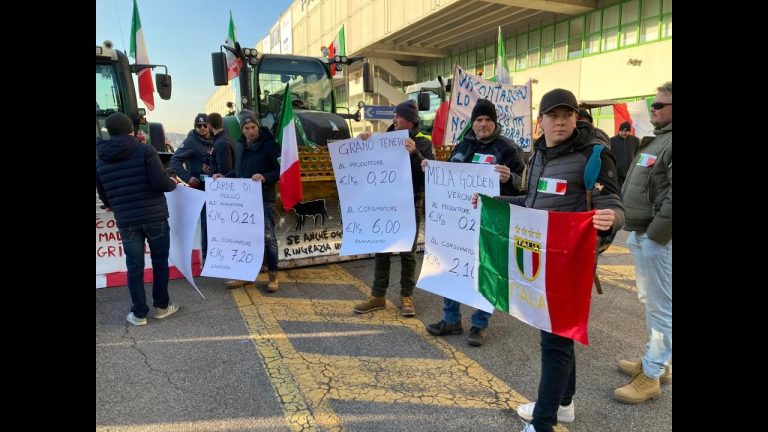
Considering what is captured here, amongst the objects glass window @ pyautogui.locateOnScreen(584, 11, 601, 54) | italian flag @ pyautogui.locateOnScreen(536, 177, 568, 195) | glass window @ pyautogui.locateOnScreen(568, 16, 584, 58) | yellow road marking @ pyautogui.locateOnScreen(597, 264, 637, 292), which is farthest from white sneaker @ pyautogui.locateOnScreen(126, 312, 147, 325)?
glass window @ pyautogui.locateOnScreen(568, 16, 584, 58)

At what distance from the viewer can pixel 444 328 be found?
411 centimetres

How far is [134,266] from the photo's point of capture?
175 inches

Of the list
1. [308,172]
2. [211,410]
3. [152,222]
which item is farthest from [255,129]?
[211,410]

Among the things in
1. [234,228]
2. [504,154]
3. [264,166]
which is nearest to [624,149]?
[504,154]

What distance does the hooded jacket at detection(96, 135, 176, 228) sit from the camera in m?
4.20

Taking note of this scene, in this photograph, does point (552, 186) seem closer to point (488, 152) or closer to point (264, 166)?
point (488, 152)

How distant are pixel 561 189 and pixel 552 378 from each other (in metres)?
0.98

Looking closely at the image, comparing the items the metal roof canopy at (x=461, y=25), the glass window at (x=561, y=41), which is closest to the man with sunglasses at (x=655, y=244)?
the metal roof canopy at (x=461, y=25)

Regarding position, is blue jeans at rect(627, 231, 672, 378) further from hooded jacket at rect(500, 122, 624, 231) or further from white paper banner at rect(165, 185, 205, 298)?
white paper banner at rect(165, 185, 205, 298)

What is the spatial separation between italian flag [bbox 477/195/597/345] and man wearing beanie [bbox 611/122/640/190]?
694 cm

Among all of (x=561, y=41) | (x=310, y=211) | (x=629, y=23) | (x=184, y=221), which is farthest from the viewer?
(x=561, y=41)
